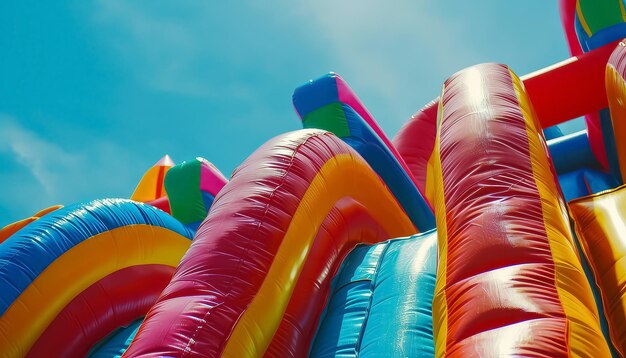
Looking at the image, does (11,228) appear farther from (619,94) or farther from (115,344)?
(619,94)

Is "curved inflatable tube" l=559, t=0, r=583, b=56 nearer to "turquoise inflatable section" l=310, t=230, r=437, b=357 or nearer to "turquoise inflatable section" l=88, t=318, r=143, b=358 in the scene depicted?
"turquoise inflatable section" l=310, t=230, r=437, b=357

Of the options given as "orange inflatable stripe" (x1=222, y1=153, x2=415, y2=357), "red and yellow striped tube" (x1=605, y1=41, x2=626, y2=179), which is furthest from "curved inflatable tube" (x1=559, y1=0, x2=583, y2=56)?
"orange inflatable stripe" (x1=222, y1=153, x2=415, y2=357)

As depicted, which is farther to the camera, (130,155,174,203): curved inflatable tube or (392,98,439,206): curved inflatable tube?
(130,155,174,203): curved inflatable tube

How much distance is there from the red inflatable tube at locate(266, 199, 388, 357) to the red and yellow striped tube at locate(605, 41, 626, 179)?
107cm

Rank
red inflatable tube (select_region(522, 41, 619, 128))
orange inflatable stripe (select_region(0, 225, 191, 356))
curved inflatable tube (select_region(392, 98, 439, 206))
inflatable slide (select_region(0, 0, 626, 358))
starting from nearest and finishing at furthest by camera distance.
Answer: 1. inflatable slide (select_region(0, 0, 626, 358))
2. orange inflatable stripe (select_region(0, 225, 191, 356))
3. red inflatable tube (select_region(522, 41, 619, 128))
4. curved inflatable tube (select_region(392, 98, 439, 206))

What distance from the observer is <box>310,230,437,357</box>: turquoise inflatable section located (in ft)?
6.08

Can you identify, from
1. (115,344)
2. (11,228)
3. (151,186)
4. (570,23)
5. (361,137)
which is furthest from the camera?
(151,186)

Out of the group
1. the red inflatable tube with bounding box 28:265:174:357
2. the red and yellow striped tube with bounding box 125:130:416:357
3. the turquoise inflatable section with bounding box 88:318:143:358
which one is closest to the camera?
the red and yellow striped tube with bounding box 125:130:416:357

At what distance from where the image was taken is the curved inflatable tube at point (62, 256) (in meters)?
2.19

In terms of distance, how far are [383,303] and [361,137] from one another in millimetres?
1744

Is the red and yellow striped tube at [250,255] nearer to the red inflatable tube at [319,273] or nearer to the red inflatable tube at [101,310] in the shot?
the red inflatable tube at [319,273]

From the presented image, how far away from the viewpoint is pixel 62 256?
7.71 feet

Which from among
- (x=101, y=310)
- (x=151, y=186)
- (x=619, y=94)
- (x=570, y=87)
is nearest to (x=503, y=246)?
(x=619, y=94)

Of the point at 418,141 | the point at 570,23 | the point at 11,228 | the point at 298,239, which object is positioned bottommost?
the point at 298,239
